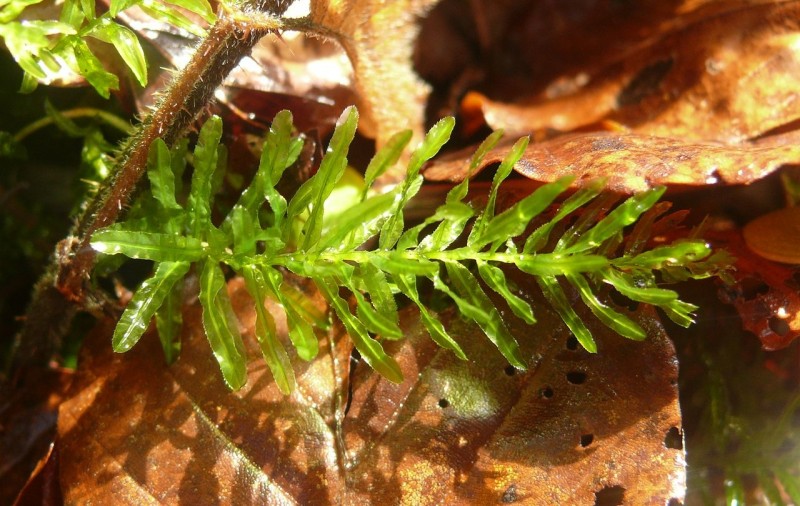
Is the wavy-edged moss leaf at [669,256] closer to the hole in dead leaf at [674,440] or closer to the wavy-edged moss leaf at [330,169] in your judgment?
the hole in dead leaf at [674,440]

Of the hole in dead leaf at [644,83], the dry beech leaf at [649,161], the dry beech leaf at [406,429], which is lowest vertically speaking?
the dry beech leaf at [406,429]

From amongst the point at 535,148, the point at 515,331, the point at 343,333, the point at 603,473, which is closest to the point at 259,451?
the point at 343,333

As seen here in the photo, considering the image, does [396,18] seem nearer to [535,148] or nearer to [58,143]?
[535,148]

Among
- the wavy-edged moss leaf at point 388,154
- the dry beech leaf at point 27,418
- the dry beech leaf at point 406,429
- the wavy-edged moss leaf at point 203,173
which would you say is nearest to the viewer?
the wavy-edged moss leaf at point 388,154

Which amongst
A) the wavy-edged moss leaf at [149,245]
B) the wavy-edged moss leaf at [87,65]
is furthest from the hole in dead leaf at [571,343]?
the wavy-edged moss leaf at [87,65]

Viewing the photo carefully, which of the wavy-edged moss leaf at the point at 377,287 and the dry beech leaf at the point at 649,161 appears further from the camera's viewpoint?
the dry beech leaf at the point at 649,161

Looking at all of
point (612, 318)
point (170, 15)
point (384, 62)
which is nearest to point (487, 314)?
point (612, 318)

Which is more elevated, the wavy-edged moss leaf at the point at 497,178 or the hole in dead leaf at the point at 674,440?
the wavy-edged moss leaf at the point at 497,178
